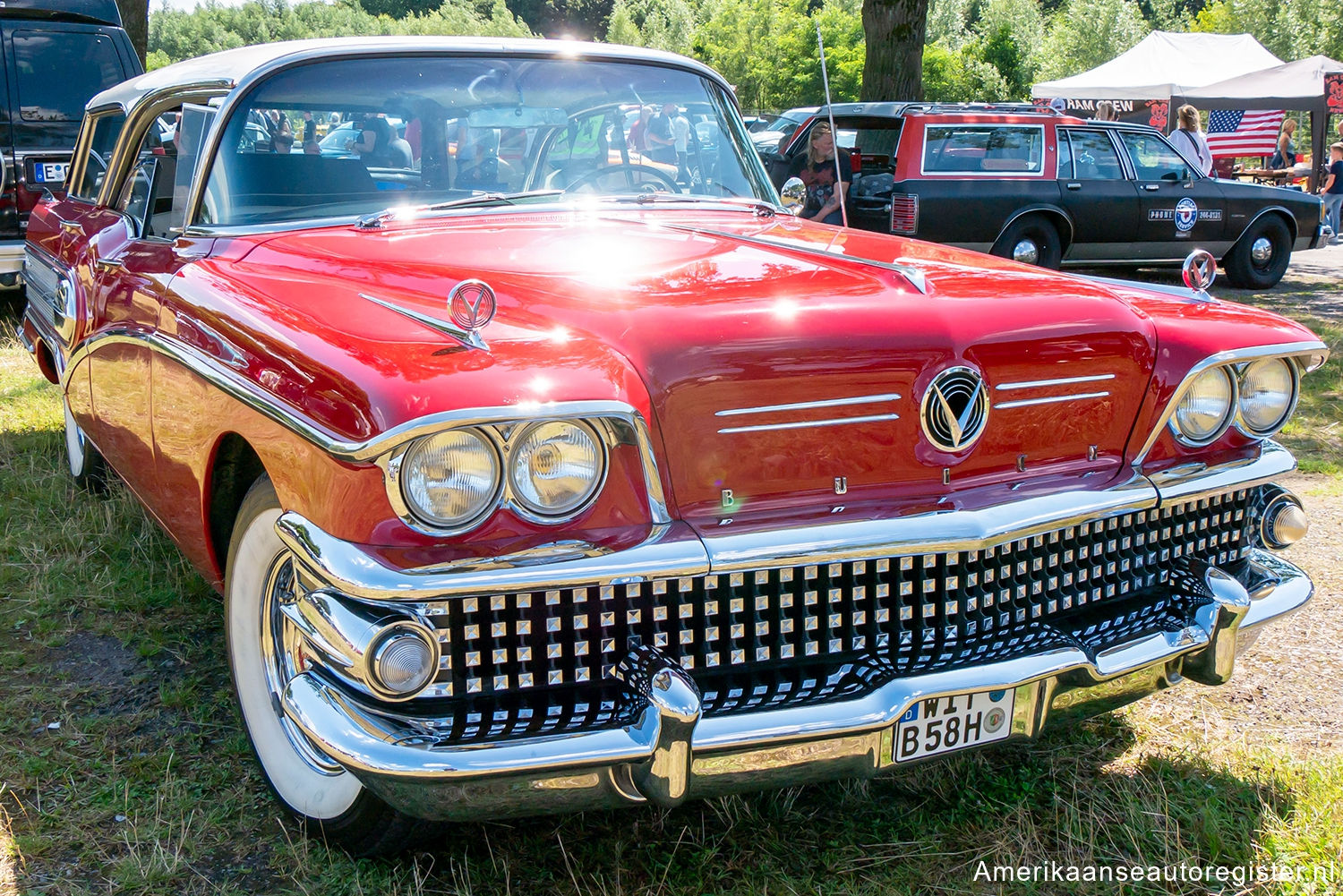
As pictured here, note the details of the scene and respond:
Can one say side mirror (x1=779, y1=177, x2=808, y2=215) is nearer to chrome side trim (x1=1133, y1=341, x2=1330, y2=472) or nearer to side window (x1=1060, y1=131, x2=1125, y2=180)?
chrome side trim (x1=1133, y1=341, x2=1330, y2=472)

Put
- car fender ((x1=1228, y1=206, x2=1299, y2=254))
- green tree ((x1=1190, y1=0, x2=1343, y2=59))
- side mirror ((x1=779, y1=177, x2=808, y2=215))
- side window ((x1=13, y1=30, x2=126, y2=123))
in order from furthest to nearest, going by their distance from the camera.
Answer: green tree ((x1=1190, y1=0, x2=1343, y2=59))
car fender ((x1=1228, y1=206, x2=1299, y2=254))
side window ((x1=13, y1=30, x2=126, y2=123))
side mirror ((x1=779, y1=177, x2=808, y2=215))

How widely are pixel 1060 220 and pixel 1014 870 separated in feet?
29.2

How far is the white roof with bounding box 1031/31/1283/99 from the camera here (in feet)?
64.1

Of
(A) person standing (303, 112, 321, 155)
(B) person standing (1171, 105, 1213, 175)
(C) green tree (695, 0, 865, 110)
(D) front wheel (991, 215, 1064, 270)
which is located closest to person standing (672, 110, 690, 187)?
(A) person standing (303, 112, 321, 155)

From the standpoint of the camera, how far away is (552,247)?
2670 mm

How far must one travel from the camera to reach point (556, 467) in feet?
6.23

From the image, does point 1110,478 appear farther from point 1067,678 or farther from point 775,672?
point 775,672

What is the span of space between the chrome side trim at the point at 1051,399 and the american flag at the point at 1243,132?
801 inches

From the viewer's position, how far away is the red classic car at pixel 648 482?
1848 millimetres

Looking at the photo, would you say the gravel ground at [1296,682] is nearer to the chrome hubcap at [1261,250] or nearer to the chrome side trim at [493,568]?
the chrome side trim at [493,568]

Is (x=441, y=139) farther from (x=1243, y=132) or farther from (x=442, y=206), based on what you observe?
(x=1243, y=132)

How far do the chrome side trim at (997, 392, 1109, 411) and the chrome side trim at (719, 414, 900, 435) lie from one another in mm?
269

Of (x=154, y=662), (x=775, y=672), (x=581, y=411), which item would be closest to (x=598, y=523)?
(x=581, y=411)

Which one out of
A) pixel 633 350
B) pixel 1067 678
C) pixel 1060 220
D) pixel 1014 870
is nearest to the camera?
pixel 633 350
